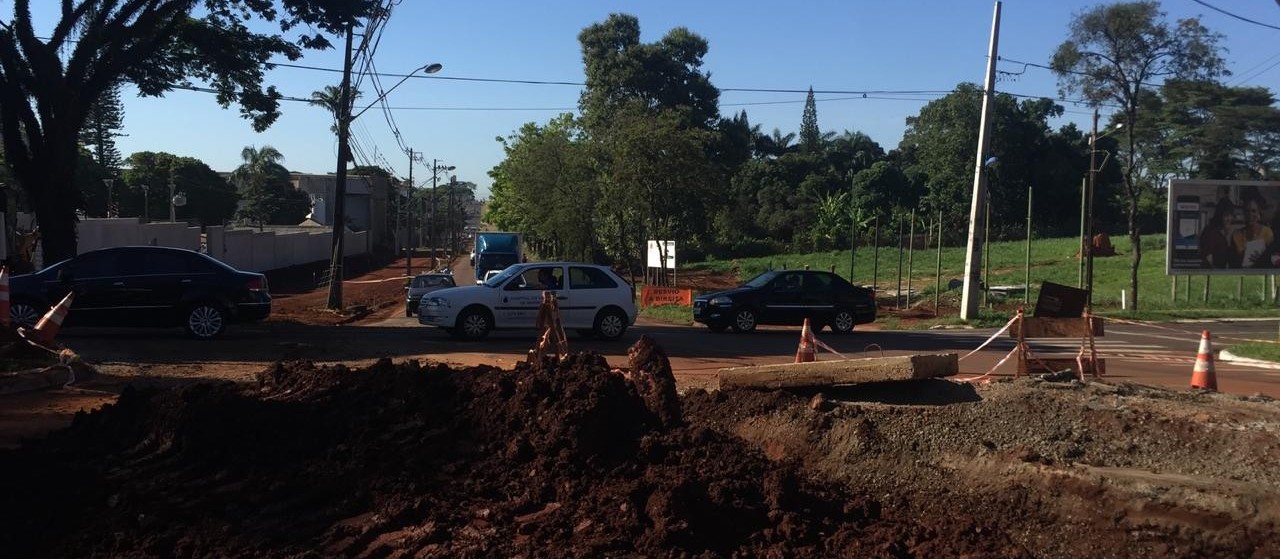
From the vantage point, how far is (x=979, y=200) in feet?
89.2

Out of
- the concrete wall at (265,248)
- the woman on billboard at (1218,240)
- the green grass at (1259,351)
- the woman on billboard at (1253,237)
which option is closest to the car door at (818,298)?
the green grass at (1259,351)

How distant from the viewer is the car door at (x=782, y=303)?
75.8 ft

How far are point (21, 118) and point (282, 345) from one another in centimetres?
955

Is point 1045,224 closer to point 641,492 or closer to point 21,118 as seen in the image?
point 21,118

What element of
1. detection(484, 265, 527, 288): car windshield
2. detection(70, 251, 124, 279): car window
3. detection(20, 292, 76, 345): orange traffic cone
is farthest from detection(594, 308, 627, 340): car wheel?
detection(20, 292, 76, 345): orange traffic cone

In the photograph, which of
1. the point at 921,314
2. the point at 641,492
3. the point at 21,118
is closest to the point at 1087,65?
the point at 921,314

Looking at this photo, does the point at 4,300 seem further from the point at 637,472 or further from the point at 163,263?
the point at 637,472

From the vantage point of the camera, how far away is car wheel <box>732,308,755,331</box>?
23094mm

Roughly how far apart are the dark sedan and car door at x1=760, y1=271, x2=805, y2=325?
10107 mm

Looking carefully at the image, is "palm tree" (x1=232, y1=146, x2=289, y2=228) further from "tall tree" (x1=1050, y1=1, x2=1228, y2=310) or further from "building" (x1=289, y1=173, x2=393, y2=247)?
"tall tree" (x1=1050, y1=1, x2=1228, y2=310)

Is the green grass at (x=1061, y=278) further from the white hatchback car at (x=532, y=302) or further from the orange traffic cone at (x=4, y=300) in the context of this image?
the orange traffic cone at (x=4, y=300)

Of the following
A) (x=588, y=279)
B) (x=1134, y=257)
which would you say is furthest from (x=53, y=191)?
(x=1134, y=257)

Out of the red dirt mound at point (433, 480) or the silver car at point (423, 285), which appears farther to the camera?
the silver car at point (423, 285)

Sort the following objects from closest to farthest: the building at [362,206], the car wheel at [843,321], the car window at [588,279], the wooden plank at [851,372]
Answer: the wooden plank at [851,372]
the car window at [588,279]
the car wheel at [843,321]
the building at [362,206]
